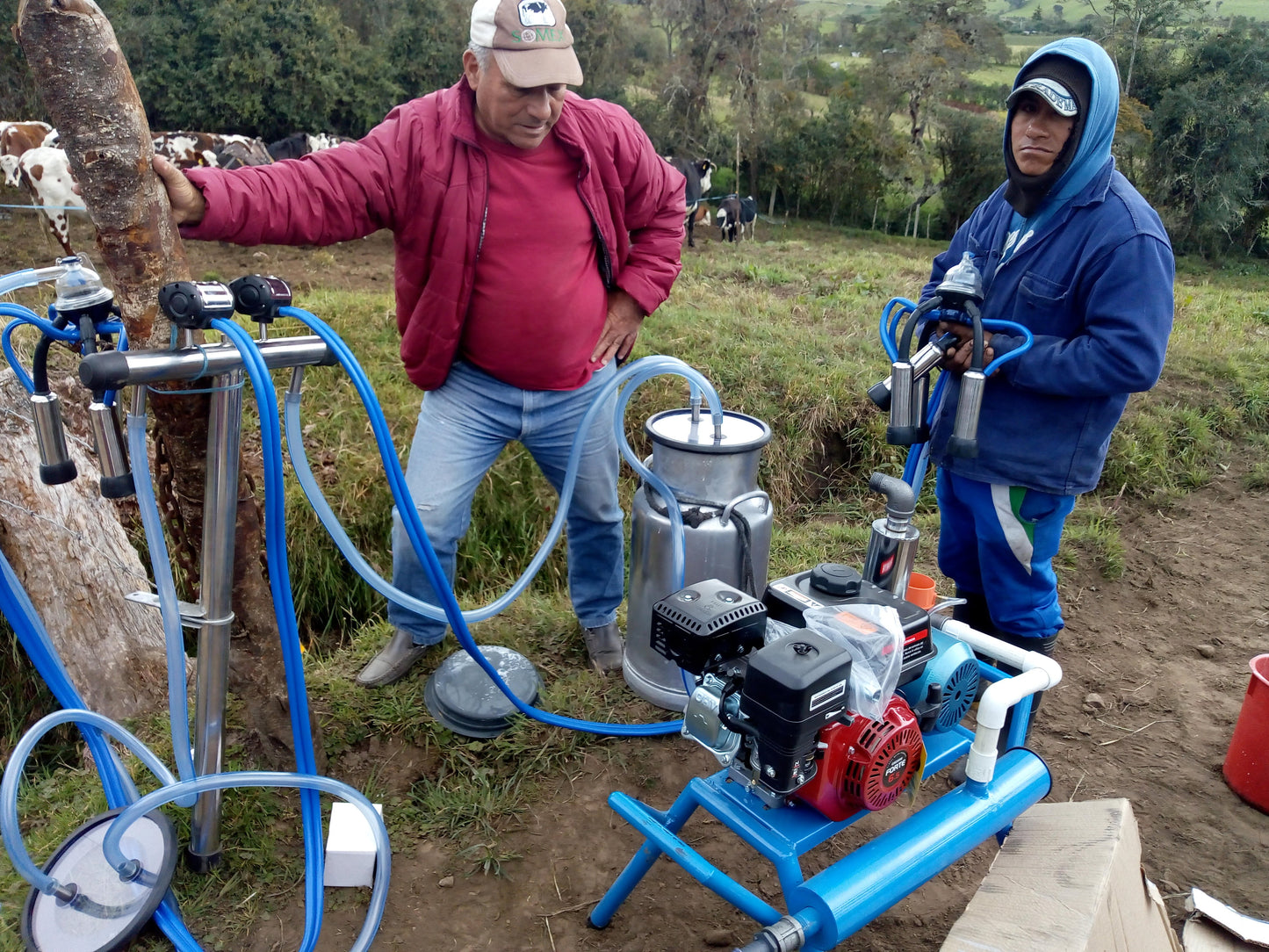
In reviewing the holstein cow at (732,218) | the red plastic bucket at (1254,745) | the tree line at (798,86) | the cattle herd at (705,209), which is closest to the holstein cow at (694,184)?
the cattle herd at (705,209)

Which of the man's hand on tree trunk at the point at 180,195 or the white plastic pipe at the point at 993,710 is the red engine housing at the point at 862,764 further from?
the man's hand on tree trunk at the point at 180,195

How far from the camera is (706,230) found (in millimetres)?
15711

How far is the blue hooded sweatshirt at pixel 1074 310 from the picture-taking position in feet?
6.70

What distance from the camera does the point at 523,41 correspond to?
2.14 meters

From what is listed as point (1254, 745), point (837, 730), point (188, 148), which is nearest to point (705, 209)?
point (188, 148)

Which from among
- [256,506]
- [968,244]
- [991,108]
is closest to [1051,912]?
[968,244]

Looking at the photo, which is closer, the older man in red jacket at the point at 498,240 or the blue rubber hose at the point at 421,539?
the blue rubber hose at the point at 421,539

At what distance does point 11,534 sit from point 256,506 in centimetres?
118

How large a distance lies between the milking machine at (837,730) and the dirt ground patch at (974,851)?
186mm

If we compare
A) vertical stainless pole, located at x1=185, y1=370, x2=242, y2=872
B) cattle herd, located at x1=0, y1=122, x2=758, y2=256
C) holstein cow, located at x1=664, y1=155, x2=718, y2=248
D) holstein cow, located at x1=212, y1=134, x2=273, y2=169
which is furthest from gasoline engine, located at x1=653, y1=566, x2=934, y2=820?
holstein cow, located at x1=664, y1=155, x2=718, y2=248

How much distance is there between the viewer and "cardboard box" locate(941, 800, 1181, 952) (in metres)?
1.50

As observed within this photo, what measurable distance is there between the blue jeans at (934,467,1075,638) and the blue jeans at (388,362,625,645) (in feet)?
3.30

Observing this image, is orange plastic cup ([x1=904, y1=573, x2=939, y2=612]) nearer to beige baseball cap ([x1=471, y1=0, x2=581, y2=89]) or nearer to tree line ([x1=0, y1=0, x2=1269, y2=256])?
beige baseball cap ([x1=471, y1=0, x2=581, y2=89])

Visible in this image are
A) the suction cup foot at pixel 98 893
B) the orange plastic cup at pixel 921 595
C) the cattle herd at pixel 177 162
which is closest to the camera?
the suction cup foot at pixel 98 893
